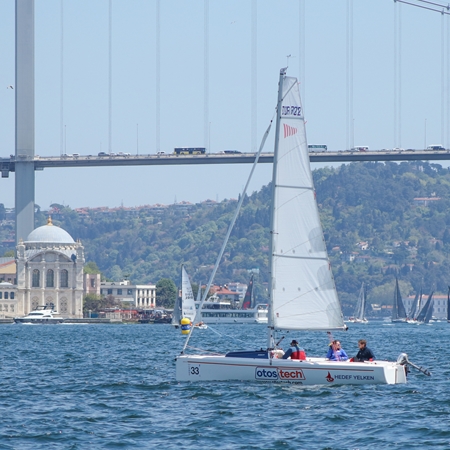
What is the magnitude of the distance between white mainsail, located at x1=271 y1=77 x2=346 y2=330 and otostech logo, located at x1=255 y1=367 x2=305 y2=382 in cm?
87

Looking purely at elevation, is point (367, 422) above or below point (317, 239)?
below

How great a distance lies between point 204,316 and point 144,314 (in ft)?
39.3

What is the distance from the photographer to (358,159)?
10250cm

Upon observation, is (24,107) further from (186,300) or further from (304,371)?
(304,371)

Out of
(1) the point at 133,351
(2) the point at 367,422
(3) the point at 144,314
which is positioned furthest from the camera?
(3) the point at 144,314

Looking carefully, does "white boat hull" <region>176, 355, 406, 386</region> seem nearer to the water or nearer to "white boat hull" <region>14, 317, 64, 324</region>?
the water

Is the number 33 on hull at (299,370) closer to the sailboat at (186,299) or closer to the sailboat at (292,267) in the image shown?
the sailboat at (292,267)

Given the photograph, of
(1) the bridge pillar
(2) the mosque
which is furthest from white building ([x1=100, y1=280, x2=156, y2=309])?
(1) the bridge pillar

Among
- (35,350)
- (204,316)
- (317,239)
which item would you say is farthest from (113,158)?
(317,239)

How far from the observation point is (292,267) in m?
23.6

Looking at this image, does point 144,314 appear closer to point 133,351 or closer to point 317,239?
point 133,351

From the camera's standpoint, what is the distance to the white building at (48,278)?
396ft

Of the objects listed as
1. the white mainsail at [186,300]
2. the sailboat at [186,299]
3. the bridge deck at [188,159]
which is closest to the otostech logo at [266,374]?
the sailboat at [186,299]

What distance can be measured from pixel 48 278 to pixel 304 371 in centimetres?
10147
